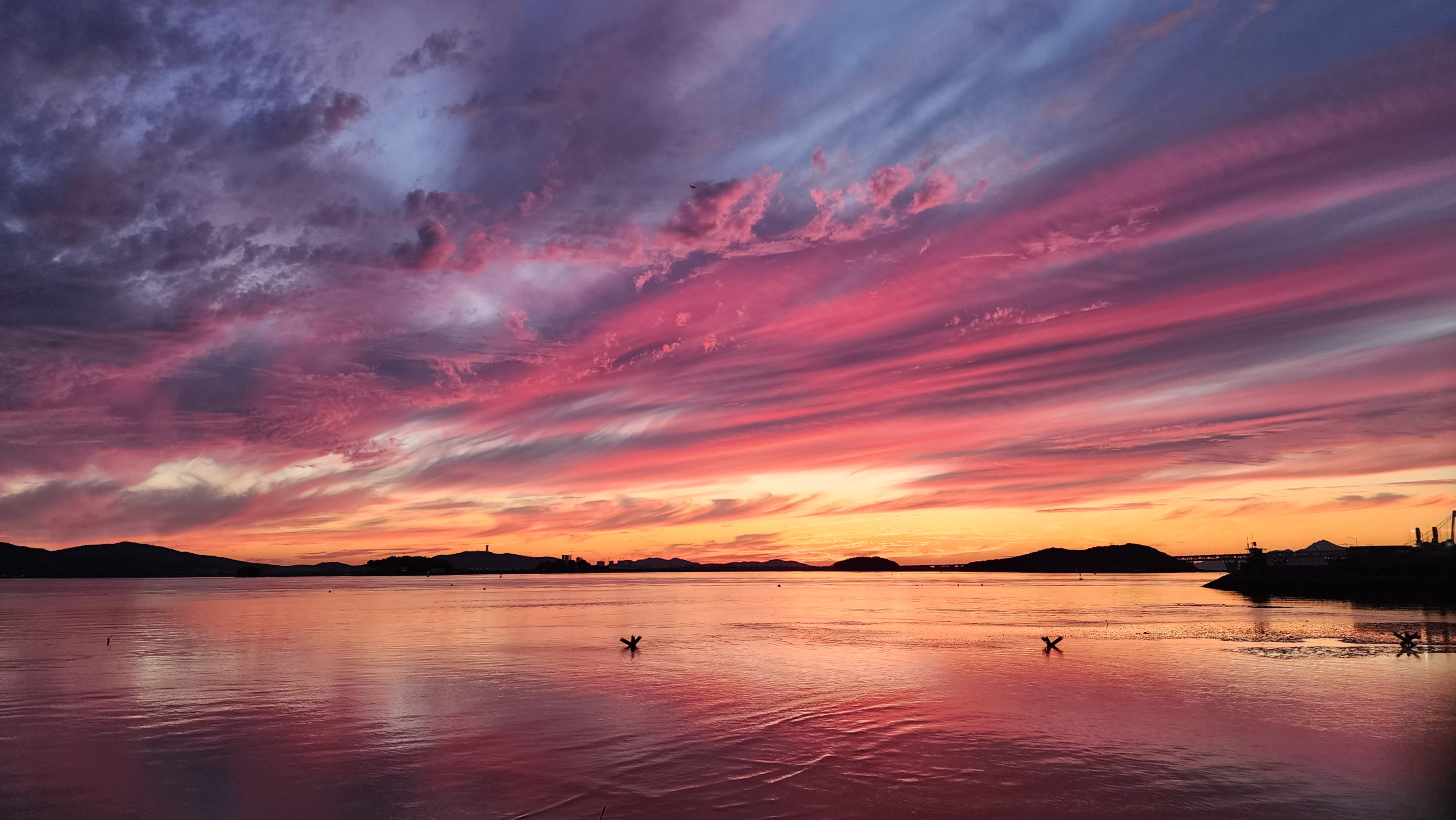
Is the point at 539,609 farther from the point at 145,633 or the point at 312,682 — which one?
the point at 312,682

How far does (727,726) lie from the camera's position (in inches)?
1145

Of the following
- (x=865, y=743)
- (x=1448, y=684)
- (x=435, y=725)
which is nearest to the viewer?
(x=865, y=743)

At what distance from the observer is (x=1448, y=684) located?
121 ft

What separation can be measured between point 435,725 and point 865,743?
1482 centimetres

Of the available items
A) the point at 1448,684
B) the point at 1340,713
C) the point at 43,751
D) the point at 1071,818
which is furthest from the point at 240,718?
the point at 1448,684

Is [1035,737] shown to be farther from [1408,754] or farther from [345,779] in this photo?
[345,779]

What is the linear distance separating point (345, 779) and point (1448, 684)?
4481cm

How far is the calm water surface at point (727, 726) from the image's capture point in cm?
2064

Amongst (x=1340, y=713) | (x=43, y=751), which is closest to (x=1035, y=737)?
(x=1340, y=713)

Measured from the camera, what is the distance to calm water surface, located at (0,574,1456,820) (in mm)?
20641

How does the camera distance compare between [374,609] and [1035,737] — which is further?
[374,609]

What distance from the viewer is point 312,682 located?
129 feet

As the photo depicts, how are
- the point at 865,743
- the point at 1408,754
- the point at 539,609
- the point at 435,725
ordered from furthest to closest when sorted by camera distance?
the point at 539,609, the point at 435,725, the point at 865,743, the point at 1408,754

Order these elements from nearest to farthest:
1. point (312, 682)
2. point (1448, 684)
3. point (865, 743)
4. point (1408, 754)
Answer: point (1408, 754)
point (865, 743)
point (1448, 684)
point (312, 682)
